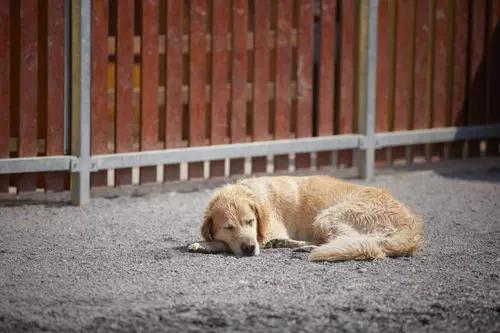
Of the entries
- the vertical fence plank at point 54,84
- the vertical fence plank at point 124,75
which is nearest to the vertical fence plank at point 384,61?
the vertical fence plank at point 124,75

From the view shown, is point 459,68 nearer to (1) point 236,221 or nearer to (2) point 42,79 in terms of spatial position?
(2) point 42,79

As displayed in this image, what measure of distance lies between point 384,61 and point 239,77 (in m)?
1.70

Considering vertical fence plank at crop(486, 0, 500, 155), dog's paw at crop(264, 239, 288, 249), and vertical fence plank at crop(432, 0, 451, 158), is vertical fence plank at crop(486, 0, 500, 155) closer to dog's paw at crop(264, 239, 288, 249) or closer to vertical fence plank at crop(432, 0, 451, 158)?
vertical fence plank at crop(432, 0, 451, 158)

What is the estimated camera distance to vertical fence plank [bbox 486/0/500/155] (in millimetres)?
11773

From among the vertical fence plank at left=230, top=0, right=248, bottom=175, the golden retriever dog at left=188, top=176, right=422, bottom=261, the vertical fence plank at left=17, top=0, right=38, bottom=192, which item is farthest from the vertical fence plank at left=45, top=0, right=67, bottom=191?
the golden retriever dog at left=188, top=176, right=422, bottom=261

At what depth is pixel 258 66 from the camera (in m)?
10.2

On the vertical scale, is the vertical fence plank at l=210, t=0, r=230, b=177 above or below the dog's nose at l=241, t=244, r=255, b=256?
above

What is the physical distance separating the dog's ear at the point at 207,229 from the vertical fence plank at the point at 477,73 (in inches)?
199

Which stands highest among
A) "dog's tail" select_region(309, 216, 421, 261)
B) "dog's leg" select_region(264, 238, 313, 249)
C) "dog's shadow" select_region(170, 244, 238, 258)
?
"dog's tail" select_region(309, 216, 421, 261)

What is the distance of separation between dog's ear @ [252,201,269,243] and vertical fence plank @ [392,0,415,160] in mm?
3900

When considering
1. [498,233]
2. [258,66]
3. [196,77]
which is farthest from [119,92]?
[498,233]

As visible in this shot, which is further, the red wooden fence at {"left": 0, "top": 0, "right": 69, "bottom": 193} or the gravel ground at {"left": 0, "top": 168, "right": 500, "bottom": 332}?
the red wooden fence at {"left": 0, "top": 0, "right": 69, "bottom": 193}

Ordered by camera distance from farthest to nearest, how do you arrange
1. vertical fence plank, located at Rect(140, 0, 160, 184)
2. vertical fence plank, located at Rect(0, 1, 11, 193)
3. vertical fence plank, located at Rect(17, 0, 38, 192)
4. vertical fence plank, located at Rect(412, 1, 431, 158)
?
1. vertical fence plank, located at Rect(412, 1, 431, 158)
2. vertical fence plank, located at Rect(140, 0, 160, 184)
3. vertical fence plank, located at Rect(17, 0, 38, 192)
4. vertical fence plank, located at Rect(0, 1, 11, 193)

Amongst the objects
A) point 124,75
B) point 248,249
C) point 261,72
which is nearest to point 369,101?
point 261,72
